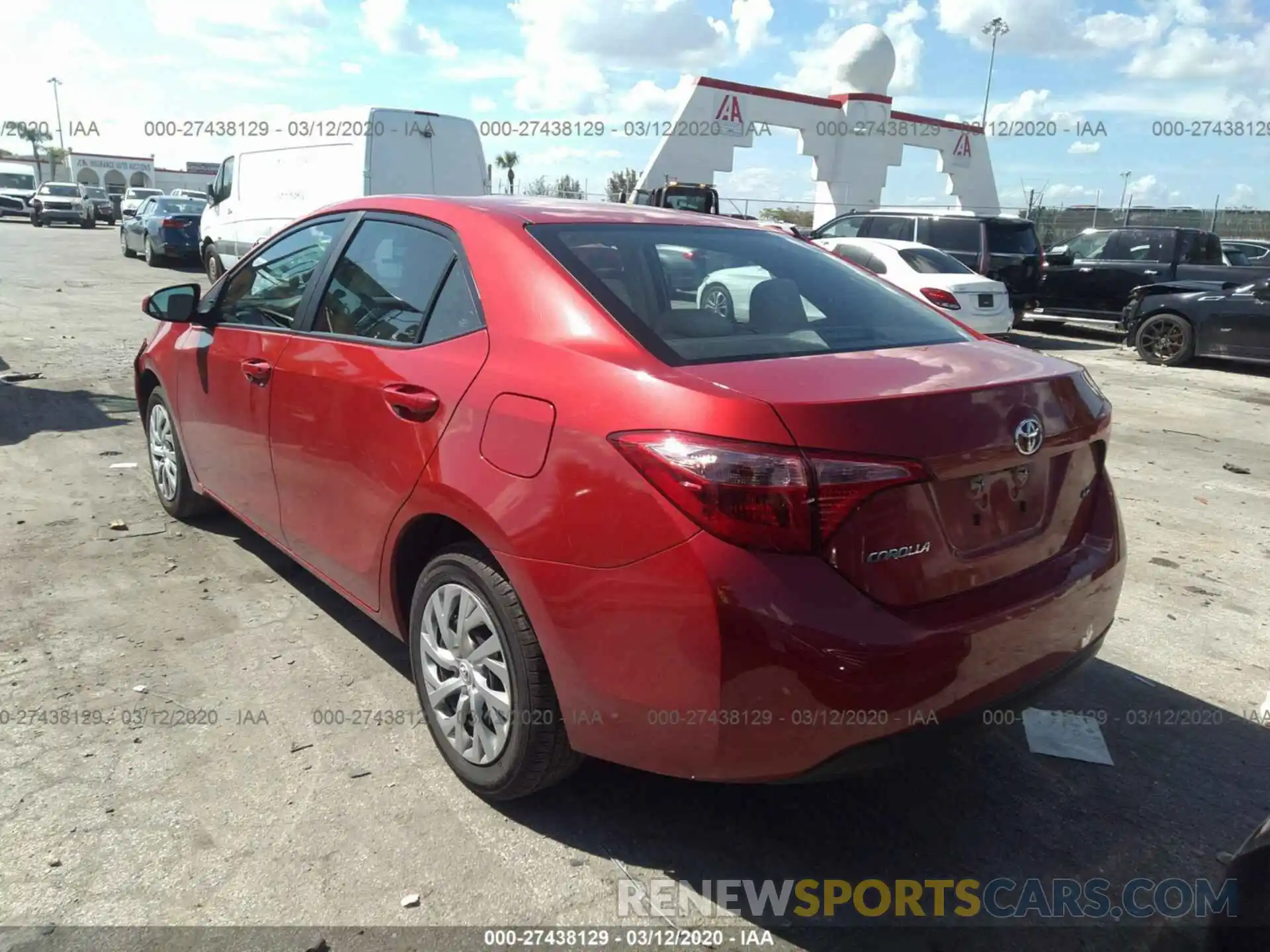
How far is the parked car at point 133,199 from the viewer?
2730cm

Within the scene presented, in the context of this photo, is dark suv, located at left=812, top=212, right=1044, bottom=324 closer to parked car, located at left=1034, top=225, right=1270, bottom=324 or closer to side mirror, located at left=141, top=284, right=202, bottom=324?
parked car, located at left=1034, top=225, right=1270, bottom=324

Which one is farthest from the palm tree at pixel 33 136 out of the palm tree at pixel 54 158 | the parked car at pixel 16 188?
the parked car at pixel 16 188

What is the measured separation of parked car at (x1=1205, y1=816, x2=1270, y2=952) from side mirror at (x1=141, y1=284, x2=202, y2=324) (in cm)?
423

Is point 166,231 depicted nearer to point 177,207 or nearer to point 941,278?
point 177,207

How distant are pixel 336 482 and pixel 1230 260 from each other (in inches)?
725

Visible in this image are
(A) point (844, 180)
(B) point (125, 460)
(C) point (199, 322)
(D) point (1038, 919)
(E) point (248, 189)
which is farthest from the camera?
(A) point (844, 180)

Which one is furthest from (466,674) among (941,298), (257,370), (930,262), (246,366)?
(930,262)

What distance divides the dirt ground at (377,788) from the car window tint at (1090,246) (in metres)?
12.7

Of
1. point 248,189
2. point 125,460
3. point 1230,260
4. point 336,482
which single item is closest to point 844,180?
point 1230,260

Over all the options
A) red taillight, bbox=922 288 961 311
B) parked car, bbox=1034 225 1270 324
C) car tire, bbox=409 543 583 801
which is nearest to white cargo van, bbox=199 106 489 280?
red taillight, bbox=922 288 961 311

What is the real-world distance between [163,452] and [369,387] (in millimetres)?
2558

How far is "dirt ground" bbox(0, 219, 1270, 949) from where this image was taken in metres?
2.49

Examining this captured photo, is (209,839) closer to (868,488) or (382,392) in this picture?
(382,392)

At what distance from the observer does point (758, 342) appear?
104 inches
